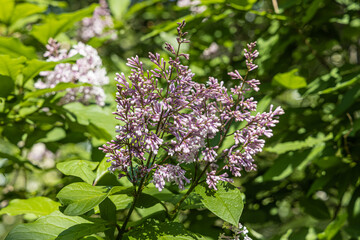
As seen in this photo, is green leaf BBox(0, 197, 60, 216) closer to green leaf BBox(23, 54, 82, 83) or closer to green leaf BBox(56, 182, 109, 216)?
green leaf BBox(56, 182, 109, 216)

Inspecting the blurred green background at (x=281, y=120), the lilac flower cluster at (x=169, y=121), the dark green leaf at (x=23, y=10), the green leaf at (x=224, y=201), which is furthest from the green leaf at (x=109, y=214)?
the dark green leaf at (x=23, y=10)

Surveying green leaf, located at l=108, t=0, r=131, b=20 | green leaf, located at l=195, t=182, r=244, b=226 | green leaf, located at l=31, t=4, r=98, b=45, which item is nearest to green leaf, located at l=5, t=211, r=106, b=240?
green leaf, located at l=195, t=182, r=244, b=226

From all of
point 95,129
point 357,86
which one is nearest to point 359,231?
point 357,86

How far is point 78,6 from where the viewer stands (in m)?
5.34

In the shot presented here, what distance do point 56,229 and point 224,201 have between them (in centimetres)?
49

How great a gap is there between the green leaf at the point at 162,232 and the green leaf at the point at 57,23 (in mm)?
1476

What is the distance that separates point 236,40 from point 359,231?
75.8 inches

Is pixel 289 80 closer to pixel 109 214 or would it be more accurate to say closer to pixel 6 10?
pixel 109 214

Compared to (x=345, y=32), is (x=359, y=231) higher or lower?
lower

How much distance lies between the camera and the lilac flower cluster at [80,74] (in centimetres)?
188

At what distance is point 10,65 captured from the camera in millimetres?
1532

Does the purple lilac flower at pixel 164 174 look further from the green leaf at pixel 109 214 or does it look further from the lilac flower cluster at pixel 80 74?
the lilac flower cluster at pixel 80 74

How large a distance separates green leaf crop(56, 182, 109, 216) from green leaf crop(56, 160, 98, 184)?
18 centimetres

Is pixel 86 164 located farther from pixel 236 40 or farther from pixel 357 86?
pixel 236 40
